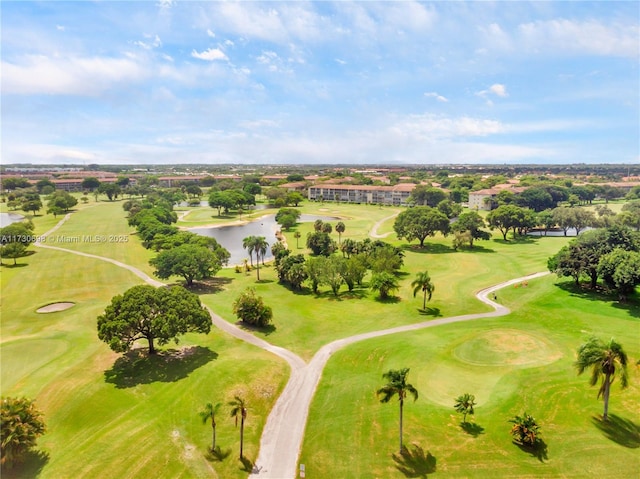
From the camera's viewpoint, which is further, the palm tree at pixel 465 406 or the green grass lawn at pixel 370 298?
the green grass lawn at pixel 370 298

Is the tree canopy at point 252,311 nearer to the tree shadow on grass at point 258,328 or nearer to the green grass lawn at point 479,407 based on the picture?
the tree shadow on grass at point 258,328

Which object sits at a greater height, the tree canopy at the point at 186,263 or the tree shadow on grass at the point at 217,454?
the tree canopy at the point at 186,263

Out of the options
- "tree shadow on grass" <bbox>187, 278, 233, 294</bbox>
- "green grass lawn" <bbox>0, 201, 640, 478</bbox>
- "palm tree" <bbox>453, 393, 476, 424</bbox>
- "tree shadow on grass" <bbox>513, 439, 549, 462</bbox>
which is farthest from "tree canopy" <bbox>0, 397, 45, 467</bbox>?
"tree shadow on grass" <bbox>187, 278, 233, 294</bbox>

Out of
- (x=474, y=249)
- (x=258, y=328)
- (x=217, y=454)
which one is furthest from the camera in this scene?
(x=474, y=249)

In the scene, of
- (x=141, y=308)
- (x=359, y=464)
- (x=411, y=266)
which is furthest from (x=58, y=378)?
(x=411, y=266)

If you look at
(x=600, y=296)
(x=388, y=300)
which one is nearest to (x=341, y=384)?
(x=388, y=300)

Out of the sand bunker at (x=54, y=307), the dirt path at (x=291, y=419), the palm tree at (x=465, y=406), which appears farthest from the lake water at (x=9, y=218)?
the palm tree at (x=465, y=406)

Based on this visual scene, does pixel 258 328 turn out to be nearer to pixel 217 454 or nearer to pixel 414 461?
pixel 217 454
